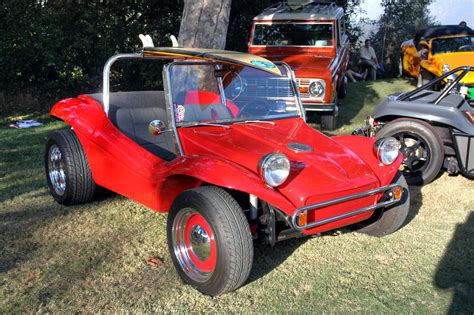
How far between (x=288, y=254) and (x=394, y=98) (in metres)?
2.91

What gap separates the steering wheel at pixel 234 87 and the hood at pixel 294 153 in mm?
309

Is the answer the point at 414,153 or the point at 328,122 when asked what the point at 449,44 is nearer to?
the point at 328,122

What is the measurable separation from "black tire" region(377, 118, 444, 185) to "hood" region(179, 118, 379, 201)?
5.81 ft

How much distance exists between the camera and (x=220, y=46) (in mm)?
6270

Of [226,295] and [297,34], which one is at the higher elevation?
[297,34]

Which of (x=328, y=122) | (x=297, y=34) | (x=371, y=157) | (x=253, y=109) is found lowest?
(x=328, y=122)

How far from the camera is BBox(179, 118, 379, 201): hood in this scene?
294cm

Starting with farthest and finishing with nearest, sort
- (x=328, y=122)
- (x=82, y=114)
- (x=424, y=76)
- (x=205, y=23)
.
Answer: (x=424, y=76) → (x=328, y=122) → (x=205, y=23) → (x=82, y=114)

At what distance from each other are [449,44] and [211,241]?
9638mm

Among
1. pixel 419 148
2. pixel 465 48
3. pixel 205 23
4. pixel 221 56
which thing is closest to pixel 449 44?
pixel 465 48

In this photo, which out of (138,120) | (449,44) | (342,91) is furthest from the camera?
(449,44)

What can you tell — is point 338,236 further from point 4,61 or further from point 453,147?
point 4,61

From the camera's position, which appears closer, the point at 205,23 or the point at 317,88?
the point at 205,23

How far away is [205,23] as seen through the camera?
6.17m
